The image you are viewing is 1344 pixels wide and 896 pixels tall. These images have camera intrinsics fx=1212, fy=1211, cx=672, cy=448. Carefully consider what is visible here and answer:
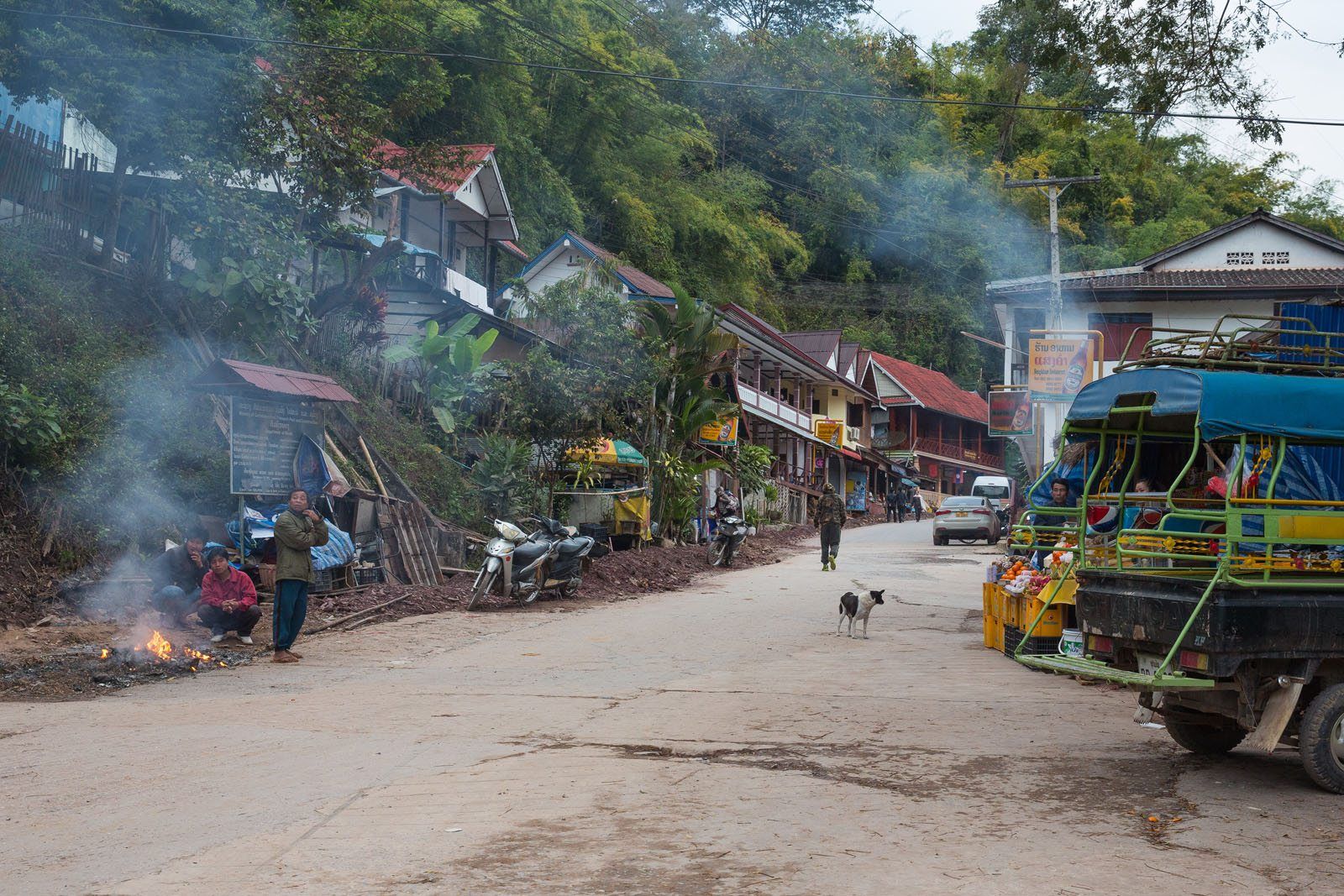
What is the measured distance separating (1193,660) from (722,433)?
83.0ft

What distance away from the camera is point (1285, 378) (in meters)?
7.14

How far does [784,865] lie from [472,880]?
Answer: 130 centimetres

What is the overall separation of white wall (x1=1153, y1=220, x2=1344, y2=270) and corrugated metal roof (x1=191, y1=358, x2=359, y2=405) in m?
25.0

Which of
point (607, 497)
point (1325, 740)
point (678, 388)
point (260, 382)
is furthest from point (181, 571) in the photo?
point (678, 388)

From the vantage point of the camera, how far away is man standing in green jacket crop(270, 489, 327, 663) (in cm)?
1131

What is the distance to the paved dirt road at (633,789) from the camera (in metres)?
5.03

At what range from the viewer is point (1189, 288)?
29109 mm

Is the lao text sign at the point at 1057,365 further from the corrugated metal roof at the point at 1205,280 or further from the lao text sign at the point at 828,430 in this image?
the lao text sign at the point at 828,430

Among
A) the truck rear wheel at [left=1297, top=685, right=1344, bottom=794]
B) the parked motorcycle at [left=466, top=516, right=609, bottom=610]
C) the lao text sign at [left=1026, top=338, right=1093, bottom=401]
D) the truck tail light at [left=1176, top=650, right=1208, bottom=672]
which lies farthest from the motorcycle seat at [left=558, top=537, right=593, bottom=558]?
the truck rear wheel at [left=1297, top=685, right=1344, bottom=794]

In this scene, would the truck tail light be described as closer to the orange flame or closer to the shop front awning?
the orange flame

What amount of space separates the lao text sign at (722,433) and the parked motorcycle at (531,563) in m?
Result: 12.3

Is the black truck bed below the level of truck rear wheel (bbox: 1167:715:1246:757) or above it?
above

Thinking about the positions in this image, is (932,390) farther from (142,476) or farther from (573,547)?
(142,476)

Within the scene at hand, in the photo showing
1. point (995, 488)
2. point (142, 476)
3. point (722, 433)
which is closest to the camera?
point (142, 476)
